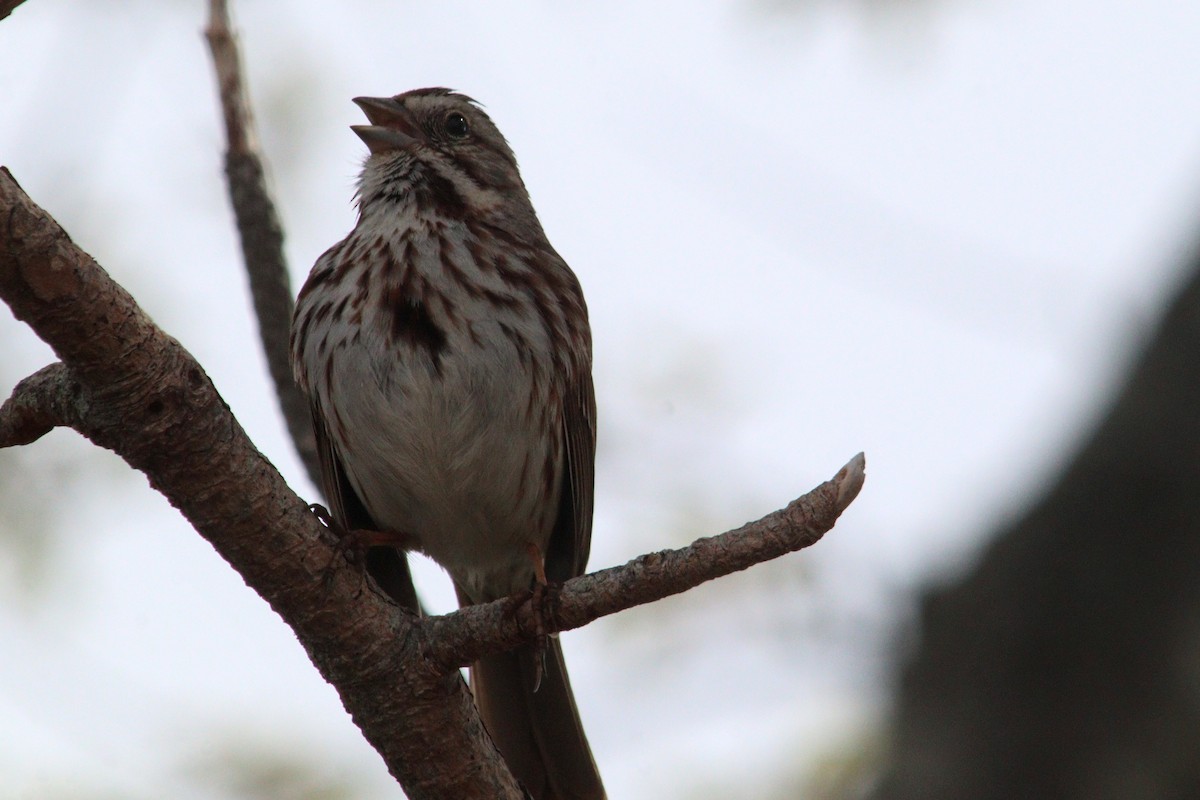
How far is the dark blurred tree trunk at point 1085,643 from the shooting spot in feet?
9.14

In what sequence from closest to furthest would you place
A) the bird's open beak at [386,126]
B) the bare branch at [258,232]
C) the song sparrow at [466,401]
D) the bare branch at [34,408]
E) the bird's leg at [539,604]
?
the bare branch at [34,408]
the bird's leg at [539,604]
the song sparrow at [466,401]
the bare branch at [258,232]
the bird's open beak at [386,126]

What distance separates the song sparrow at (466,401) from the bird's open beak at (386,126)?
10 mm

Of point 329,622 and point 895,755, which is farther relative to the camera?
point 329,622

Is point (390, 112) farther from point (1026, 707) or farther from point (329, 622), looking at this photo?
point (1026, 707)

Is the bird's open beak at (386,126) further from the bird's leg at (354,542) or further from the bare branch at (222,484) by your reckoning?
the bare branch at (222,484)

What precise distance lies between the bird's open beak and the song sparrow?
0.01m

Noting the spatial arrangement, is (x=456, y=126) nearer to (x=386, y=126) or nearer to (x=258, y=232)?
(x=386, y=126)

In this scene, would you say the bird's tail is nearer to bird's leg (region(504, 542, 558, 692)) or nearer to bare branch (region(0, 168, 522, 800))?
bare branch (region(0, 168, 522, 800))

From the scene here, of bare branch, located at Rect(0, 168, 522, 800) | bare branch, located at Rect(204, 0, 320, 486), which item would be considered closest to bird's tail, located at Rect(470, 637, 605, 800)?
bare branch, located at Rect(204, 0, 320, 486)

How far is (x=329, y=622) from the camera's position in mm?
3324

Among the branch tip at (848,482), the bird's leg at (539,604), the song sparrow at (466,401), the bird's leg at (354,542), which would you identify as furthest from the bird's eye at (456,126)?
the branch tip at (848,482)

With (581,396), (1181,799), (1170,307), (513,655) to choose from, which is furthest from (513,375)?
(1181,799)

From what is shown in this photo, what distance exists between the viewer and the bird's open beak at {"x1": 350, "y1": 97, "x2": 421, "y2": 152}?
5.16 meters

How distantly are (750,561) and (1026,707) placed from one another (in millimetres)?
598
